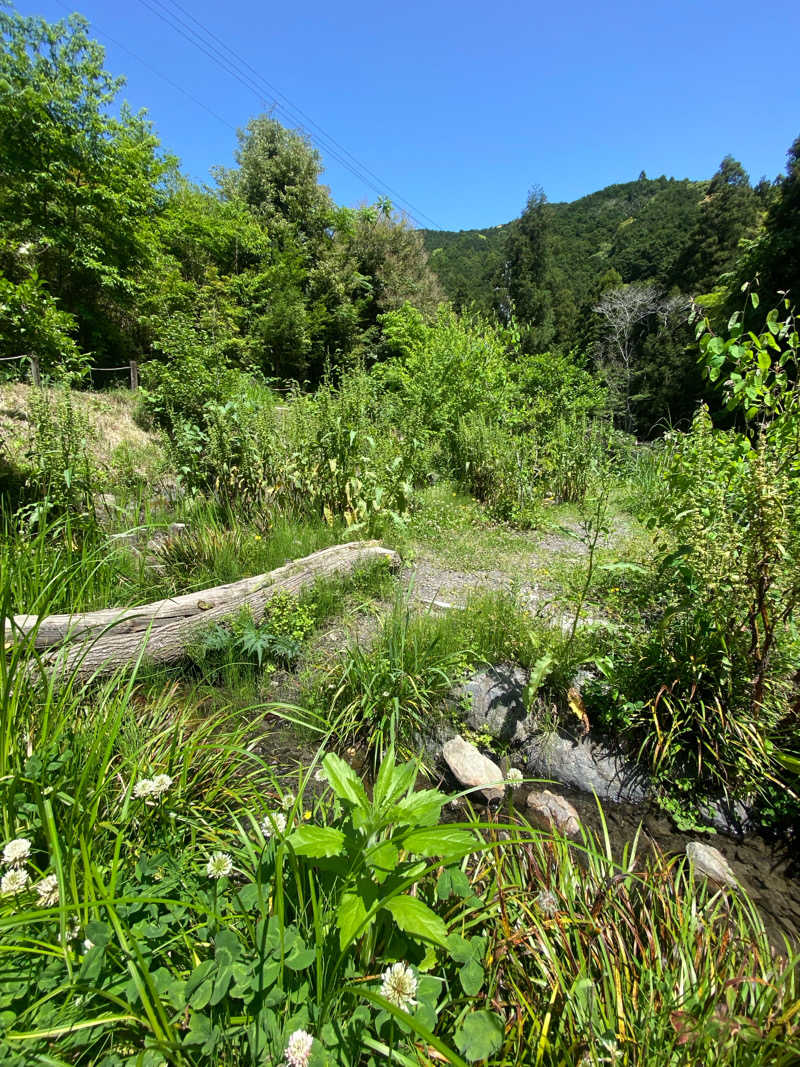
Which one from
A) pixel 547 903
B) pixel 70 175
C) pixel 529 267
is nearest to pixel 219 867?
pixel 547 903

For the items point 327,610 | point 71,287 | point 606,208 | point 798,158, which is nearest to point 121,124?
point 71,287

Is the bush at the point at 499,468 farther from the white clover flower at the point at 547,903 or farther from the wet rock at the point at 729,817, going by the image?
the white clover flower at the point at 547,903

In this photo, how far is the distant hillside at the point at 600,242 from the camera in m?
27.7

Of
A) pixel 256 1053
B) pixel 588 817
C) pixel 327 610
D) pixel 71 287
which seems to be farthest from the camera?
pixel 71 287

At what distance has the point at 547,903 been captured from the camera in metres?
1.22

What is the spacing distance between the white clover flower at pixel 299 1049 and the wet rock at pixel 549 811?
5.12 feet

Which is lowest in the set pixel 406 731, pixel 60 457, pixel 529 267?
pixel 406 731

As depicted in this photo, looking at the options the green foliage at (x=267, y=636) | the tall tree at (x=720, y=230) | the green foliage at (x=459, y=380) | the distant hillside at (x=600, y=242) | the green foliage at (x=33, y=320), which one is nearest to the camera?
the green foliage at (x=267, y=636)

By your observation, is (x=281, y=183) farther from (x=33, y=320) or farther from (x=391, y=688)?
(x=391, y=688)

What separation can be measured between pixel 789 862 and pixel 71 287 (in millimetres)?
15187

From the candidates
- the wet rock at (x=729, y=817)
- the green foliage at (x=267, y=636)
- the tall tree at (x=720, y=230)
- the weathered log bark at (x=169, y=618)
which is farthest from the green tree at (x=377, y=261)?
the wet rock at (x=729, y=817)

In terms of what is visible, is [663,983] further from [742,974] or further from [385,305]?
[385,305]

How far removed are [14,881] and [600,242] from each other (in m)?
48.7

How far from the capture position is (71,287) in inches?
425
